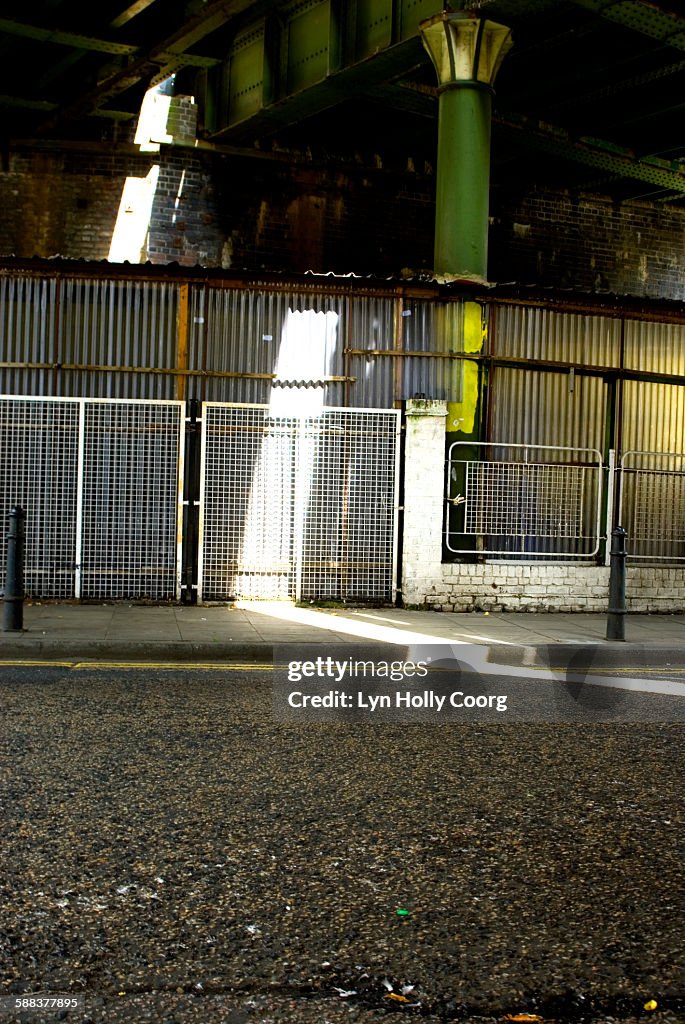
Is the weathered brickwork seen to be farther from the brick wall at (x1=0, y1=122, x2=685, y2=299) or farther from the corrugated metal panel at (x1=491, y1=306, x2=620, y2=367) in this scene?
the brick wall at (x1=0, y1=122, x2=685, y2=299)

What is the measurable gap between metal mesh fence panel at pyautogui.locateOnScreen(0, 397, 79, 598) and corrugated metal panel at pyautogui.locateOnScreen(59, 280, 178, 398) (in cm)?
54

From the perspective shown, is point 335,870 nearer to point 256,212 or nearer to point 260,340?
point 260,340

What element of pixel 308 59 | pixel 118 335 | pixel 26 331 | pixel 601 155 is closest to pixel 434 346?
pixel 118 335

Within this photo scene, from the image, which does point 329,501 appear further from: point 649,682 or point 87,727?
point 87,727

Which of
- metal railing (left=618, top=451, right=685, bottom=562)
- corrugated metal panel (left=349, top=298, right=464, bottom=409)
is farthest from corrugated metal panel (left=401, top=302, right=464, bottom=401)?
metal railing (left=618, top=451, right=685, bottom=562)

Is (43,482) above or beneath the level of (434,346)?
beneath

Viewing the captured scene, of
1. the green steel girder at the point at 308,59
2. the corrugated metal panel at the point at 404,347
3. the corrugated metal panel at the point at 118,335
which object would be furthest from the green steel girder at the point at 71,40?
the corrugated metal panel at the point at 404,347

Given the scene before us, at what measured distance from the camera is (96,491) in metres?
13.0

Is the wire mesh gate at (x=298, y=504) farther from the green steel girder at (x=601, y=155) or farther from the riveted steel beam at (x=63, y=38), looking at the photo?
the green steel girder at (x=601, y=155)

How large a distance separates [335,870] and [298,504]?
30.6 ft

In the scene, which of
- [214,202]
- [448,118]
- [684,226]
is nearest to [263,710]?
[448,118]

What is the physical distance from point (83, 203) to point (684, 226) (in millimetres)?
14024

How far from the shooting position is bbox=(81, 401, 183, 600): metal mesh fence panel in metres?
13.0

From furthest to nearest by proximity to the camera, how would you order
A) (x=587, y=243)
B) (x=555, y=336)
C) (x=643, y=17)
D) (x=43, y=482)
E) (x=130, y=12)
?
(x=587, y=243)
(x=130, y=12)
(x=643, y=17)
(x=555, y=336)
(x=43, y=482)
